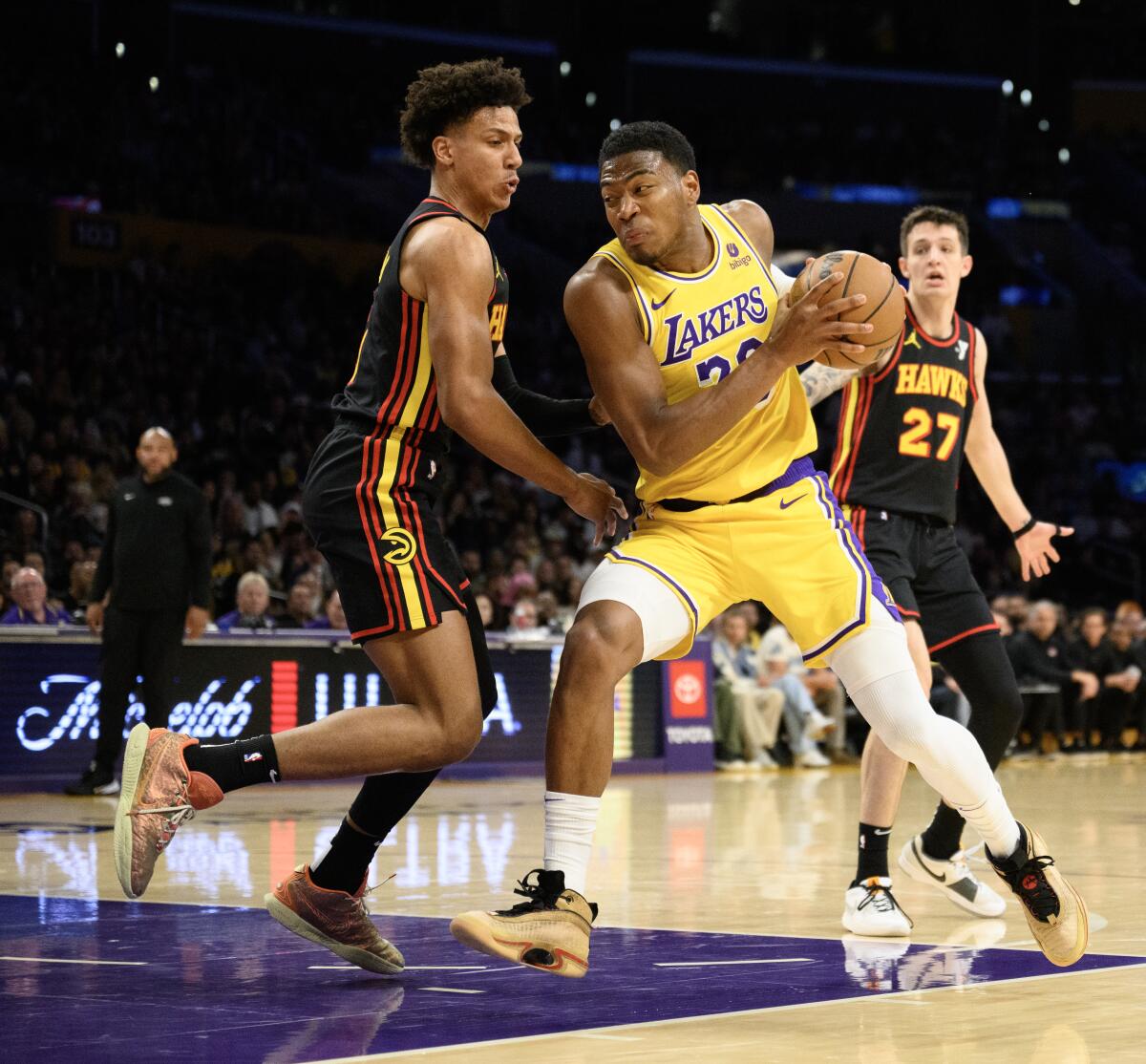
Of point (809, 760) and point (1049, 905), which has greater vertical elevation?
point (1049, 905)

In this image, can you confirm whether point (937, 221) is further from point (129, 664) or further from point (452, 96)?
point (129, 664)

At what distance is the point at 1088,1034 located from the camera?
3.82m

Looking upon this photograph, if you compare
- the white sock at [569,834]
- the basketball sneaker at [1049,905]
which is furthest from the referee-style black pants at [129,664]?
the basketball sneaker at [1049,905]

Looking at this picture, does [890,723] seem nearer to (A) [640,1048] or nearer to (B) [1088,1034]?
(B) [1088,1034]

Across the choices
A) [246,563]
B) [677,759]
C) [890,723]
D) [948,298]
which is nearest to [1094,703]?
[677,759]

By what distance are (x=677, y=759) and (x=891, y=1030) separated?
1051 cm

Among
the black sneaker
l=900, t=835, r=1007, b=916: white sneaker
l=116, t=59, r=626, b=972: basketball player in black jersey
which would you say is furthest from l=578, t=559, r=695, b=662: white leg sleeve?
the black sneaker

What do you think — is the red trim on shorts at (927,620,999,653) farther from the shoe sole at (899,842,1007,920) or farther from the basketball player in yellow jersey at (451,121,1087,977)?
the basketball player in yellow jersey at (451,121,1087,977)

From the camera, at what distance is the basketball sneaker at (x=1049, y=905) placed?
454 cm

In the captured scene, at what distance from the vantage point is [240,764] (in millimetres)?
4535

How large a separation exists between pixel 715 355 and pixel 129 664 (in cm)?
679

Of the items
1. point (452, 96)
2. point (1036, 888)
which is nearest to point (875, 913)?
point (1036, 888)

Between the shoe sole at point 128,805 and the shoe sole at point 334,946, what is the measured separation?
0.42 m

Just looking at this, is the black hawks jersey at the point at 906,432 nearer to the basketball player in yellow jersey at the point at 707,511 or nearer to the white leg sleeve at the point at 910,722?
the basketball player in yellow jersey at the point at 707,511
